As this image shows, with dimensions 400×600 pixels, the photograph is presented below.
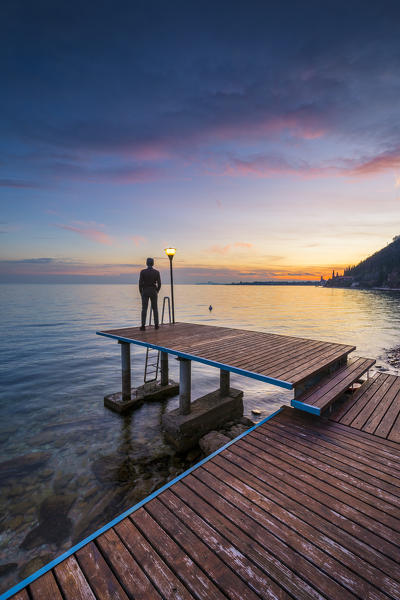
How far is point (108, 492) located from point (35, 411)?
7.46m

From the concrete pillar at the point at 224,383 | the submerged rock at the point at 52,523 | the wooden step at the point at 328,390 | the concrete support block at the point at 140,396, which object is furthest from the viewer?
the concrete support block at the point at 140,396

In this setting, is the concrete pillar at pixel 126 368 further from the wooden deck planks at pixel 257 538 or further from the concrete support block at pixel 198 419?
the wooden deck planks at pixel 257 538

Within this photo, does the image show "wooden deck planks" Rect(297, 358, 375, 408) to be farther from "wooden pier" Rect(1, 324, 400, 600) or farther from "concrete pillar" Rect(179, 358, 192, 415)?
"concrete pillar" Rect(179, 358, 192, 415)

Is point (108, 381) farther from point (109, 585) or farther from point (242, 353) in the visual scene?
point (109, 585)

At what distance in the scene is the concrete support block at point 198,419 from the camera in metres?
7.87

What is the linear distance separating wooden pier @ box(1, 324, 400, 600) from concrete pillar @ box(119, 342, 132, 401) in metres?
6.30

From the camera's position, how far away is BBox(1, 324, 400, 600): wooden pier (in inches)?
97.0

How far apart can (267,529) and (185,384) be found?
5.04 m

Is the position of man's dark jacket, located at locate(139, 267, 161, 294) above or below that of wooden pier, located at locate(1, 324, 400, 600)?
above

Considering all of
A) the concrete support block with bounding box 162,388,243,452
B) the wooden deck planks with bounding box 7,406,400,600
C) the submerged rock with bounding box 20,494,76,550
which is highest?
the wooden deck planks with bounding box 7,406,400,600

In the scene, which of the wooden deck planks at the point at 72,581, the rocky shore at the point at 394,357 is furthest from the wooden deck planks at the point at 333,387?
the rocky shore at the point at 394,357

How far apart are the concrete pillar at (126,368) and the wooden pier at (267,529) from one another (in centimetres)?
630

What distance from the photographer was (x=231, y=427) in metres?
8.83

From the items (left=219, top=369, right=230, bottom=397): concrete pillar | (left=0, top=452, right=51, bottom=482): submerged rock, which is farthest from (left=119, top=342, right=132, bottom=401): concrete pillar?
(left=219, top=369, right=230, bottom=397): concrete pillar
